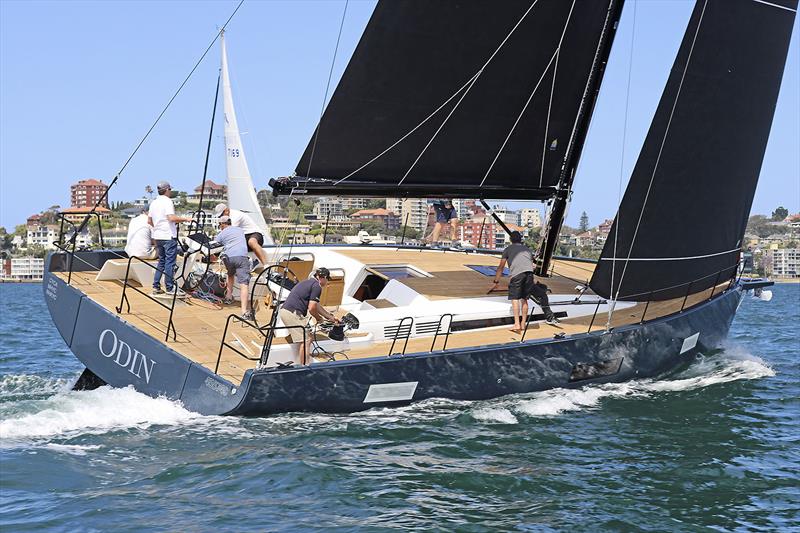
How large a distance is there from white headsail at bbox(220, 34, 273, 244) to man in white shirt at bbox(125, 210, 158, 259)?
33.5ft

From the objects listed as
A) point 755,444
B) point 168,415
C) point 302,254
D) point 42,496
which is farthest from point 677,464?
point 302,254

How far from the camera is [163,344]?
34.1ft

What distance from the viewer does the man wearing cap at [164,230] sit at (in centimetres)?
1277

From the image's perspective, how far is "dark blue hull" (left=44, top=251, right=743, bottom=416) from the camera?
32.3ft

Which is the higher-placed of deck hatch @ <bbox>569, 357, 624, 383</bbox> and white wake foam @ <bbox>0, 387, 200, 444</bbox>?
deck hatch @ <bbox>569, 357, 624, 383</bbox>

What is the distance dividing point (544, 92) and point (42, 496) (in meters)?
8.20

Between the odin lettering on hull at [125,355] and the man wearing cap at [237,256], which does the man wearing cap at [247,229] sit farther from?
the odin lettering on hull at [125,355]

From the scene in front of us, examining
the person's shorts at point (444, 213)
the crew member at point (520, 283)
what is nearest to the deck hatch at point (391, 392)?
the crew member at point (520, 283)

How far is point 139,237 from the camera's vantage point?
44.9ft

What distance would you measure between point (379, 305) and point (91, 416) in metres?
3.96

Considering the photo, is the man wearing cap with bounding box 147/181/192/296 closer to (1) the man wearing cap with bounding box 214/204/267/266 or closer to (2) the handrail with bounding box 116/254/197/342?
(2) the handrail with bounding box 116/254/197/342

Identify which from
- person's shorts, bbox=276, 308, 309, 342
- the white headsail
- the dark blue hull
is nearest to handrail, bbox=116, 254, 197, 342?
the dark blue hull

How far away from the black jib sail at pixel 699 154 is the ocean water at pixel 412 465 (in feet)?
5.99

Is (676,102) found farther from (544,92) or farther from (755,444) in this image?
(755,444)
